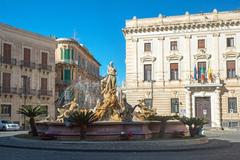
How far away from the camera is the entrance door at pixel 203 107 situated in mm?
41031

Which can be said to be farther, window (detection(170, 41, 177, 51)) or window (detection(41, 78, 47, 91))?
window (detection(41, 78, 47, 91))

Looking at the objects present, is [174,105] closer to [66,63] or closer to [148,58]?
[148,58]

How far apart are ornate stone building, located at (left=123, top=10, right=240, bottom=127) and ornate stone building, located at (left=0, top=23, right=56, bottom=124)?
1022 centimetres

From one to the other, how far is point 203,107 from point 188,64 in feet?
15.2

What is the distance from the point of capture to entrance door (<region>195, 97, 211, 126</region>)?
4103 cm

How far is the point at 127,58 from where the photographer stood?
4362 centimetres

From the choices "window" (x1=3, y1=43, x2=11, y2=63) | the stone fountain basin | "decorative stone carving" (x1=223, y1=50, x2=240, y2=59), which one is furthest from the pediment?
the stone fountain basin

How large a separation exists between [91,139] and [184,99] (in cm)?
2463

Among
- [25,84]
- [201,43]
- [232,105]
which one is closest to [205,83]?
[232,105]

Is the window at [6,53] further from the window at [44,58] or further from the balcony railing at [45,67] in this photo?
the window at [44,58]

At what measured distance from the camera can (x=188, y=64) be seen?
42.0m

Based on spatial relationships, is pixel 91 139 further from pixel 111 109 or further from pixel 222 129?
pixel 222 129

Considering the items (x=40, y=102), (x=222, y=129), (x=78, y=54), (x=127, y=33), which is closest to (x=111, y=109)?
(x=222, y=129)

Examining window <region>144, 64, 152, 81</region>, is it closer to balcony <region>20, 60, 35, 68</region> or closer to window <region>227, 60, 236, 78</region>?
window <region>227, 60, 236, 78</region>
